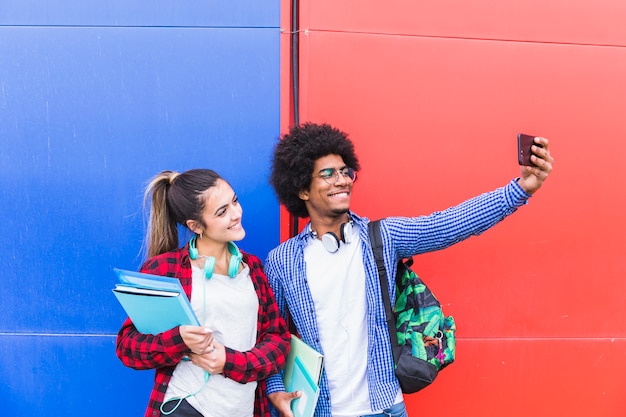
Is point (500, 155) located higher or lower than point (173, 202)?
higher

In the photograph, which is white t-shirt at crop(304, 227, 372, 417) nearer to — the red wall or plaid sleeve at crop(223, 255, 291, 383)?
plaid sleeve at crop(223, 255, 291, 383)

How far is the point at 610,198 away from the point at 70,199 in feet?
8.61

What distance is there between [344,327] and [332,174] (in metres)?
0.57

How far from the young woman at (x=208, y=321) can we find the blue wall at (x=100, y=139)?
0.62 metres

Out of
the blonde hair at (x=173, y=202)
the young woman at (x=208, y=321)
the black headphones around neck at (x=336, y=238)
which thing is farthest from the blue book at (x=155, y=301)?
the black headphones around neck at (x=336, y=238)

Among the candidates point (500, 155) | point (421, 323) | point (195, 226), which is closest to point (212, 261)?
point (195, 226)

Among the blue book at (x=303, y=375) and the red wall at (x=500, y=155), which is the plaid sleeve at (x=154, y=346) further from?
the red wall at (x=500, y=155)

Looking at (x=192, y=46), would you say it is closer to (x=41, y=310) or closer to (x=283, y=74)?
(x=283, y=74)

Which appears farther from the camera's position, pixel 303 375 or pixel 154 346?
pixel 303 375

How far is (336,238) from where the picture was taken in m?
1.90

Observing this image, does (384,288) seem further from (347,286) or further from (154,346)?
(154,346)

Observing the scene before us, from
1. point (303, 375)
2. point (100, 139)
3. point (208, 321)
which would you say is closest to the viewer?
point (208, 321)

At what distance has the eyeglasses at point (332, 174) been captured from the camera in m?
1.97

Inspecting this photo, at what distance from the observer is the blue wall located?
7.97 feet
